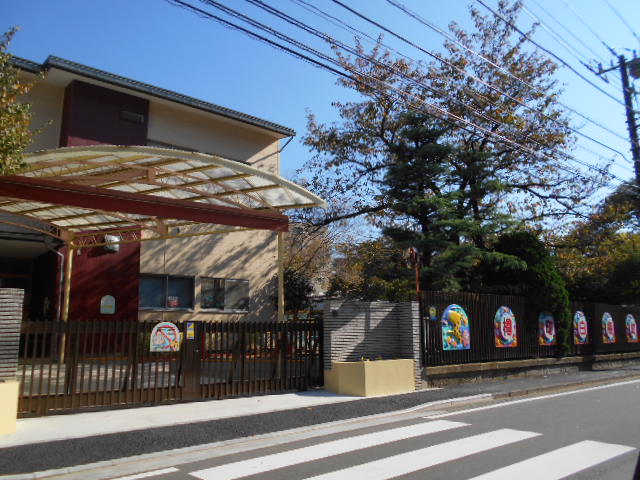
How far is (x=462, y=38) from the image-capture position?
74.6 ft

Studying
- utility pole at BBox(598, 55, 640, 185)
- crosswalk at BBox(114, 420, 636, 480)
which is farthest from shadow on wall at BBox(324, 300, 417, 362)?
utility pole at BBox(598, 55, 640, 185)

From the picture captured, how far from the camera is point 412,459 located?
6.46 m

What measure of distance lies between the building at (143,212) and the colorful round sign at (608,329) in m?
13.0

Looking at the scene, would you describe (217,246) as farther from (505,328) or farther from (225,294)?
(505,328)

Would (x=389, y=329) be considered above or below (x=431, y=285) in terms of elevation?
below

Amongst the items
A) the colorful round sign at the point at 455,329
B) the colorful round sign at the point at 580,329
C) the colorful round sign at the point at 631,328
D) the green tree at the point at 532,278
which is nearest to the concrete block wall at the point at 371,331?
the colorful round sign at the point at 455,329

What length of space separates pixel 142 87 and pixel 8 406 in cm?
1241

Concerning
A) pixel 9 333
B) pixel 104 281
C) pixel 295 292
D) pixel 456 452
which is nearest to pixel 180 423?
pixel 9 333

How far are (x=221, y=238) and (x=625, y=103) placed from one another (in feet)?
52.1

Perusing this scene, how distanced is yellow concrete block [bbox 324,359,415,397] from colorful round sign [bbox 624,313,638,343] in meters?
14.5

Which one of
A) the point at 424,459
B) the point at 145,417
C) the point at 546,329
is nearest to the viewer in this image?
the point at 424,459

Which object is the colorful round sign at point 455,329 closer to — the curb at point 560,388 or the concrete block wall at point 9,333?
the curb at point 560,388

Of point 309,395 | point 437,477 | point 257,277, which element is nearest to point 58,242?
point 257,277

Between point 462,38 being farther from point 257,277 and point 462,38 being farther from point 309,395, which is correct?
point 309,395
